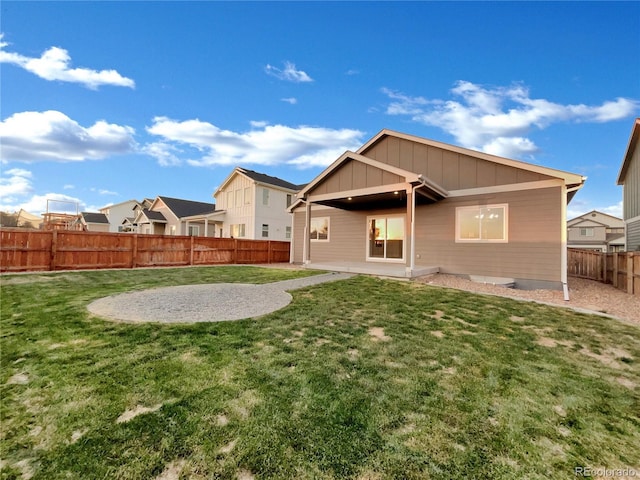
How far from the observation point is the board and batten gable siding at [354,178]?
945cm

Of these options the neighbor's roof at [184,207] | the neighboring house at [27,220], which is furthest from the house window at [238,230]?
the neighboring house at [27,220]

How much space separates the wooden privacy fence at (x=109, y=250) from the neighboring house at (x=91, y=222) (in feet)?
93.5

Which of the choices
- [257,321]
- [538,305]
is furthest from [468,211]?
[257,321]

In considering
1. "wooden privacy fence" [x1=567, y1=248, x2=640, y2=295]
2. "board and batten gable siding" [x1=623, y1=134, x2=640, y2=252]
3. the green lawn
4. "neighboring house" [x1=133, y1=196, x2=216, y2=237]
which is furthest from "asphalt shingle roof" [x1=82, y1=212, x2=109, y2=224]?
"board and batten gable siding" [x1=623, y1=134, x2=640, y2=252]

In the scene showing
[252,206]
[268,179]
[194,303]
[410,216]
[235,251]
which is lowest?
[194,303]

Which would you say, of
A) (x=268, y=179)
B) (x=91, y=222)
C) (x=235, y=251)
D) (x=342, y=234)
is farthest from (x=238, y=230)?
(x=91, y=222)

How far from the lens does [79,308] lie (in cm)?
534

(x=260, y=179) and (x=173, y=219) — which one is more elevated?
(x=260, y=179)

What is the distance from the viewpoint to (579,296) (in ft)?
25.9

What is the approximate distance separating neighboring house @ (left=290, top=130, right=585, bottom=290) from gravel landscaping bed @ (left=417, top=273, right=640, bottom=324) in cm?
63

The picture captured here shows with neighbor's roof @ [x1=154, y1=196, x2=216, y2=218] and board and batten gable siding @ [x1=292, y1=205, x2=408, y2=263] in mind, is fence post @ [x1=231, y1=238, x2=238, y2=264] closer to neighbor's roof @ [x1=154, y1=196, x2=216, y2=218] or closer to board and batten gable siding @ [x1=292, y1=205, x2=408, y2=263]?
board and batten gable siding @ [x1=292, y1=205, x2=408, y2=263]

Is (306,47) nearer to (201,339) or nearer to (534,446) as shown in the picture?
(201,339)

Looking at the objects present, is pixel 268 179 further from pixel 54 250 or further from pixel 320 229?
pixel 54 250

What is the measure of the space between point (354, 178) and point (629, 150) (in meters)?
13.4
